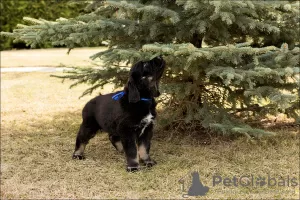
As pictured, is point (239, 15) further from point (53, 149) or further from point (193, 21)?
point (53, 149)

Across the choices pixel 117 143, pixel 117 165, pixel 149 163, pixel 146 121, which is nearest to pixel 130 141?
pixel 146 121

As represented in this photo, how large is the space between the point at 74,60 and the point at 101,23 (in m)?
11.4

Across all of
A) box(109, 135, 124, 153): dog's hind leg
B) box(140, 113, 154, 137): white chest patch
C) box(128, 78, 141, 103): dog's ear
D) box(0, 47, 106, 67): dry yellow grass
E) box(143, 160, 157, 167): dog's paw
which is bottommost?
box(0, 47, 106, 67): dry yellow grass

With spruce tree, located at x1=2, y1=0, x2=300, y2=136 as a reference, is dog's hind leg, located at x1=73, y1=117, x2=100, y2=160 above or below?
below

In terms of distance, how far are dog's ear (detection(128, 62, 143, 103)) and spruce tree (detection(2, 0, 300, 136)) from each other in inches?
8.4

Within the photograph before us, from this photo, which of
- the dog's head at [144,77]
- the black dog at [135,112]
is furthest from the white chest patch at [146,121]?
the dog's head at [144,77]

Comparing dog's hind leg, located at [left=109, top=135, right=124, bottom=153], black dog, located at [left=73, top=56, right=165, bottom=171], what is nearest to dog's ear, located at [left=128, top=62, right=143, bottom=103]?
black dog, located at [left=73, top=56, right=165, bottom=171]

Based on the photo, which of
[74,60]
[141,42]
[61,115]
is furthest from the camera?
[74,60]

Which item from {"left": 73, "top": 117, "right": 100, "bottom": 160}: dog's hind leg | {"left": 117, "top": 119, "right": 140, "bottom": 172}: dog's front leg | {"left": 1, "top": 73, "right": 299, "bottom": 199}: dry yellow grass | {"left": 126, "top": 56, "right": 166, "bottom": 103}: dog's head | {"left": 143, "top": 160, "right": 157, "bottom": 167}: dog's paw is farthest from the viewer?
{"left": 73, "top": 117, "right": 100, "bottom": 160}: dog's hind leg

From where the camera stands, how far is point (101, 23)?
5316 mm

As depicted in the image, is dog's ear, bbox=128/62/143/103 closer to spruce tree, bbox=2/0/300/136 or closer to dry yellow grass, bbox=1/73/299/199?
spruce tree, bbox=2/0/300/136

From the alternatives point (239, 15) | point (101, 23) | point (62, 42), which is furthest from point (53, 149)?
point (239, 15)

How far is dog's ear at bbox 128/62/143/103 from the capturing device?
470cm

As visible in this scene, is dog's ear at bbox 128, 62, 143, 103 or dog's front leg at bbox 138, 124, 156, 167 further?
dog's front leg at bbox 138, 124, 156, 167
